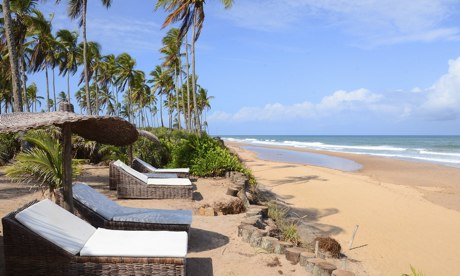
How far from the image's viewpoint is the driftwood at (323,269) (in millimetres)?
3939

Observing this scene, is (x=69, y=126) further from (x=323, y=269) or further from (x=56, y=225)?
(x=323, y=269)

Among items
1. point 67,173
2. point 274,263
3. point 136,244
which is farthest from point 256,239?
point 67,173

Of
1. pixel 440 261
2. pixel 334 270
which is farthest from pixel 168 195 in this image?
pixel 440 261

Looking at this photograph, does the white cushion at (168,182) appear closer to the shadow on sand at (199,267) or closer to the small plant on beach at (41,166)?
the small plant on beach at (41,166)

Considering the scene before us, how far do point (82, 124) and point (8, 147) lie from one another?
9791mm

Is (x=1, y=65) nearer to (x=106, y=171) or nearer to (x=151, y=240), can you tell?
(x=106, y=171)

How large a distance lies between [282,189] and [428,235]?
528 cm

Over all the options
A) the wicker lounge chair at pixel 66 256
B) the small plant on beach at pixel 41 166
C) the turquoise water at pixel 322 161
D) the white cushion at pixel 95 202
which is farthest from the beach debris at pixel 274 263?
the turquoise water at pixel 322 161

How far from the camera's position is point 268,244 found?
483 cm

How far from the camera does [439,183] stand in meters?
15.3

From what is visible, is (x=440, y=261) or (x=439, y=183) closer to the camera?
(x=440, y=261)

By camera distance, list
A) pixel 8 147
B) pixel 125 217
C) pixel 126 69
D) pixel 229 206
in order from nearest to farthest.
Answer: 1. pixel 125 217
2. pixel 229 206
3. pixel 8 147
4. pixel 126 69

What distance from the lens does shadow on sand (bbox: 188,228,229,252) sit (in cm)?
489

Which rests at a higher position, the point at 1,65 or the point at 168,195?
the point at 1,65
